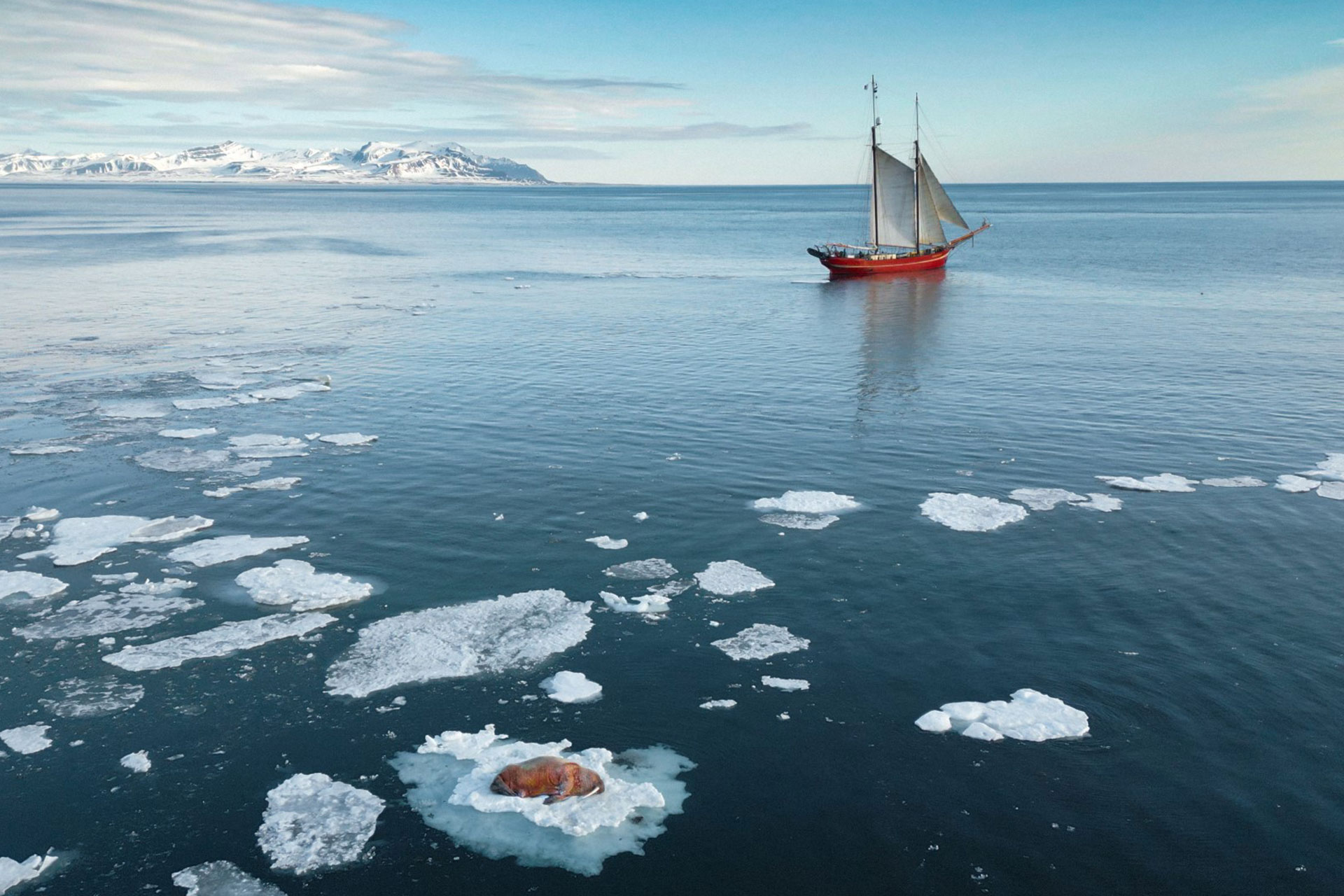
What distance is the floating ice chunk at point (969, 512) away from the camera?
89.6 feet

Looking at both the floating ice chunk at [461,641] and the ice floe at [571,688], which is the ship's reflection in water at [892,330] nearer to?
the floating ice chunk at [461,641]

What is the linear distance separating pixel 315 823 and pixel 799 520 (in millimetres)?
16400

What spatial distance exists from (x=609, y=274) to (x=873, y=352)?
4876cm

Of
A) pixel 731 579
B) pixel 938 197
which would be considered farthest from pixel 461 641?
pixel 938 197

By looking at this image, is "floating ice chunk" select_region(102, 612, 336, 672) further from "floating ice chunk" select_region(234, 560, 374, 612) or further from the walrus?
the walrus

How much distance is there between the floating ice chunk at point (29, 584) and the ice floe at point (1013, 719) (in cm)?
2057

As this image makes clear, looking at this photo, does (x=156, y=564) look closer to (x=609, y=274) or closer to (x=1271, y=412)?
(x=1271, y=412)

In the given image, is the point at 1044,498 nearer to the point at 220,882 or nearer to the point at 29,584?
the point at 220,882

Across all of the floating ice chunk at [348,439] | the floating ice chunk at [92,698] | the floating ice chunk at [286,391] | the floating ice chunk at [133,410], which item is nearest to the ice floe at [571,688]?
the floating ice chunk at [92,698]

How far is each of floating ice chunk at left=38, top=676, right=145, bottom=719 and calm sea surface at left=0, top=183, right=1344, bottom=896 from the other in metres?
0.26

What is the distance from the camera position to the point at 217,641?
67.6 feet

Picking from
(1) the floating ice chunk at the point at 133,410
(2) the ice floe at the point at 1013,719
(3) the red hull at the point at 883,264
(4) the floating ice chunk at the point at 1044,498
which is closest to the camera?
(2) the ice floe at the point at 1013,719

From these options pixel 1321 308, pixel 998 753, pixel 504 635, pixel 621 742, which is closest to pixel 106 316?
pixel 504 635

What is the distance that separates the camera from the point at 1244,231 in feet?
509
